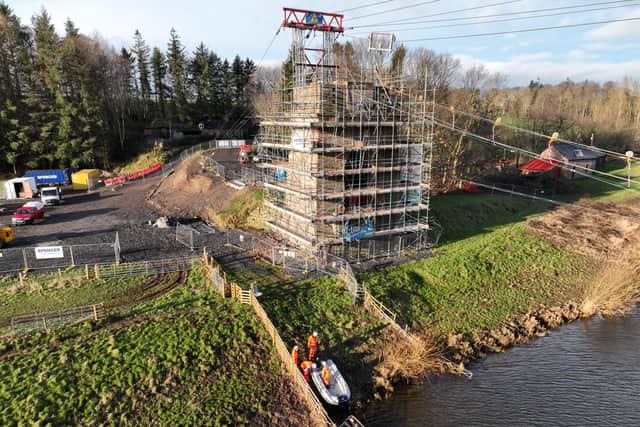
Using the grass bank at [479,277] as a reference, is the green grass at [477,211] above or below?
above

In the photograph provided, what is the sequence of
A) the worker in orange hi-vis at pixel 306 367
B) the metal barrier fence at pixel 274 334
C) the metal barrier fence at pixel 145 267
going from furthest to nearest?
the metal barrier fence at pixel 145 267
the worker in orange hi-vis at pixel 306 367
the metal barrier fence at pixel 274 334

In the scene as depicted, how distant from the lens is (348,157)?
27.0 meters

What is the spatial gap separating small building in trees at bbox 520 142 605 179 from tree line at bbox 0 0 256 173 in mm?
47893

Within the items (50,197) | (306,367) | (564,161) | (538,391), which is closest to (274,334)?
(306,367)

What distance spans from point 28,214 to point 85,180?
46.7 ft

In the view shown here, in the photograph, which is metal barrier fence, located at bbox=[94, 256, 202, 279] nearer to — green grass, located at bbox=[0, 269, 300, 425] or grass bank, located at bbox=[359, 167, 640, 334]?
green grass, located at bbox=[0, 269, 300, 425]

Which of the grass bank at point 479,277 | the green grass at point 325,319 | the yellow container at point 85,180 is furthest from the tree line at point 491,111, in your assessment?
the yellow container at point 85,180

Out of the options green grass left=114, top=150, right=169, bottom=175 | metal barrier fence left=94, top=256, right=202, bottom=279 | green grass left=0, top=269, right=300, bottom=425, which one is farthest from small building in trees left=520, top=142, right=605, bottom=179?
green grass left=114, top=150, right=169, bottom=175

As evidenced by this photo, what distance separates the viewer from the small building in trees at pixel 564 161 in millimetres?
47562

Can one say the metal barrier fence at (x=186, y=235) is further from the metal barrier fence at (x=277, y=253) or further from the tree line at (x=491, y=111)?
the tree line at (x=491, y=111)

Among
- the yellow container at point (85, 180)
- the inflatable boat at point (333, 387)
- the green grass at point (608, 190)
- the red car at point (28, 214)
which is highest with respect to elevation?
the yellow container at point (85, 180)

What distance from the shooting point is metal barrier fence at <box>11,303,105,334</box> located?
1889 centimetres

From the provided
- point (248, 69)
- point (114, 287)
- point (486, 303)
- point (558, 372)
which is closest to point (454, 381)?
point (558, 372)

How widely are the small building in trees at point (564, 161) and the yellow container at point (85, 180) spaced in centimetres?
5362
